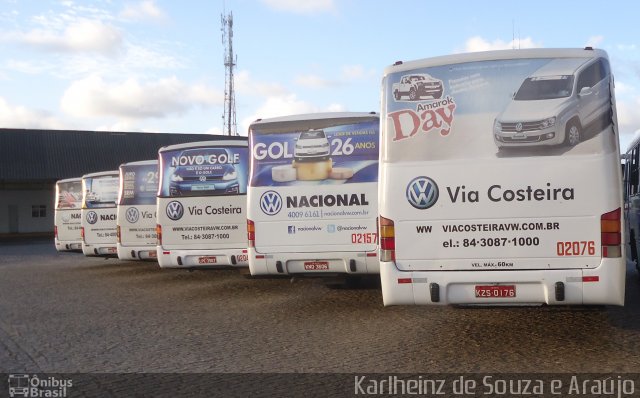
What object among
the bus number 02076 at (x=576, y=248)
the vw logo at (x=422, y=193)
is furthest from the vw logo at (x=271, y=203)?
the bus number 02076 at (x=576, y=248)

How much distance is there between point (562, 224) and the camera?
761 cm

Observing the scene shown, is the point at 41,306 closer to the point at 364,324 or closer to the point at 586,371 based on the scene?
the point at 364,324

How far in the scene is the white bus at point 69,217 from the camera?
21.3 m

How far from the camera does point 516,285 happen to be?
7.70 meters

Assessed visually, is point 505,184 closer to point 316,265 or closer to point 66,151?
point 316,265

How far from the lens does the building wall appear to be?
47281 mm

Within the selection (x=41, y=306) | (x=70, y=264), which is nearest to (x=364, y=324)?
(x=41, y=306)

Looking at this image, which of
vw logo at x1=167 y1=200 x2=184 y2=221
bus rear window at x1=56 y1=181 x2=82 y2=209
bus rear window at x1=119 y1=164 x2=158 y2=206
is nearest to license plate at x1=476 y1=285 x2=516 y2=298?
vw logo at x1=167 y1=200 x2=184 y2=221

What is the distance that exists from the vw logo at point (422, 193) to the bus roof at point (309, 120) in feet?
11.0

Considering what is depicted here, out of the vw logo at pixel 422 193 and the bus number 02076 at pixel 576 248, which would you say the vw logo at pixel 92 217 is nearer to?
the vw logo at pixel 422 193

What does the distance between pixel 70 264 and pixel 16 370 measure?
1561 cm

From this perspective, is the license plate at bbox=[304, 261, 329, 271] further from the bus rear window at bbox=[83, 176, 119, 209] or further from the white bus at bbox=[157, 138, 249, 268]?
the bus rear window at bbox=[83, 176, 119, 209]

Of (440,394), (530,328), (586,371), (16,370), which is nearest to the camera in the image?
(440,394)

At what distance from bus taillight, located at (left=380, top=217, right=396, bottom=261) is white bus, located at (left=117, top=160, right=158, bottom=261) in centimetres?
913
